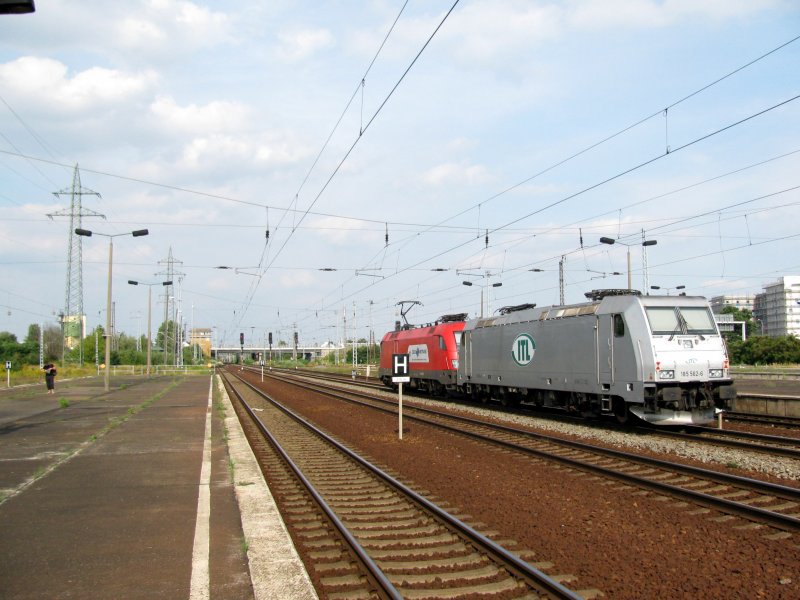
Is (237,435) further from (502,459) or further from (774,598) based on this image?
(774,598)

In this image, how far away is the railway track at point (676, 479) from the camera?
807 centimetres

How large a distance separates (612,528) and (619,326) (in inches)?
381

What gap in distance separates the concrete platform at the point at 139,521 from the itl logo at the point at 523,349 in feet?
31.8

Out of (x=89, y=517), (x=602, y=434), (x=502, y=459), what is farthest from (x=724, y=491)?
(x=89, y=517)

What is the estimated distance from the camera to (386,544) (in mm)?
7148

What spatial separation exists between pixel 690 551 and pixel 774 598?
1.26 metres

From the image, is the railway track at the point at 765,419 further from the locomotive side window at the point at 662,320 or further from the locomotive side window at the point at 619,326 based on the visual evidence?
the locomotive side window at the point at 619,326

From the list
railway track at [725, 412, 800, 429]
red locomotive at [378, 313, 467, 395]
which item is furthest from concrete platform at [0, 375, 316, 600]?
red locomotive at [378, 313, 467, 395]

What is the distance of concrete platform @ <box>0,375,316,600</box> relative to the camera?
571 centimetres

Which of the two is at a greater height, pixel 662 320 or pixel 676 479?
pixel 662 320

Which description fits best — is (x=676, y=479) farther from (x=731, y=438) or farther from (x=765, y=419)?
(x=765, y=419)

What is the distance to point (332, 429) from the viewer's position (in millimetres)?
18906

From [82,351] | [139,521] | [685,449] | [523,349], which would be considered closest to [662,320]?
[685,449]

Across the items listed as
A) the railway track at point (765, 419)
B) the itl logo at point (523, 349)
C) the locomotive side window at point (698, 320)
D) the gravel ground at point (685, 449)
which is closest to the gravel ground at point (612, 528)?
the gravel ground at point (685, 449)
